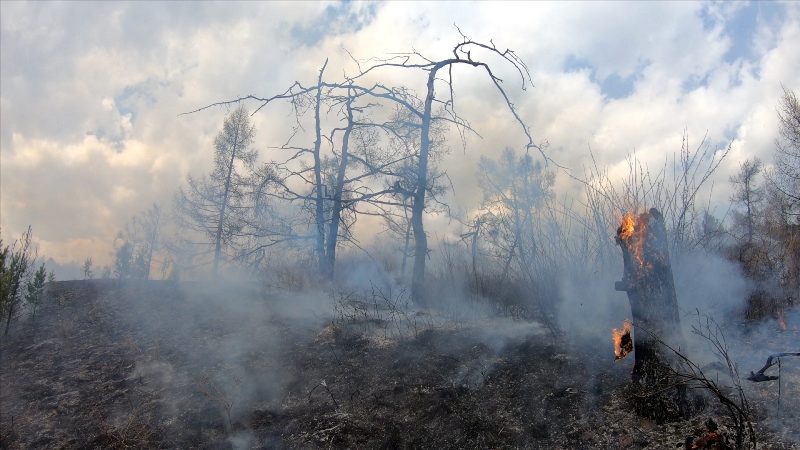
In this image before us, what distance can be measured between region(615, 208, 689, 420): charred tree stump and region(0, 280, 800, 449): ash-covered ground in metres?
0.24

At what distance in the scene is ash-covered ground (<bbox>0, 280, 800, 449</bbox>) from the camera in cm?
471

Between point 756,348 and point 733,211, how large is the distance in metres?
24.9

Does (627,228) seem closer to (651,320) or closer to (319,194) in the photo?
(651,320)

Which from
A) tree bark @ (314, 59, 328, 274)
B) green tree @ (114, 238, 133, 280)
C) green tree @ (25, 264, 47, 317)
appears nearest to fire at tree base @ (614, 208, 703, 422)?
tree bark @ (314, 59, 328, 274)

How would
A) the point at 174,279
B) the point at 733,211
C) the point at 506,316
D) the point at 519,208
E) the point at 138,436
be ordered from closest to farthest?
the point at 138,436, the point at 506,316, the point at 174,279, the point at 519,208, the point at 733,211

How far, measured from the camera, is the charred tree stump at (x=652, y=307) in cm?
453

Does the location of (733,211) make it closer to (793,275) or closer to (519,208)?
(519,208)

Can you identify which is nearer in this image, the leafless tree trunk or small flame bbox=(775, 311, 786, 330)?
small flame bbox=(775, 311, 786, 330)

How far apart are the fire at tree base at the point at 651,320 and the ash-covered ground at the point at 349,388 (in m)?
0.17

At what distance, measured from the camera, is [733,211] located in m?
25.6

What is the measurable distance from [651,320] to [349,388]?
3.82 metres

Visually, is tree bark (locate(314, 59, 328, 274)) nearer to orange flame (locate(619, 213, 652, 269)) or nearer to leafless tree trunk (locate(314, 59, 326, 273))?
leafless tree trunk (locate(314, 59, 326, 273))

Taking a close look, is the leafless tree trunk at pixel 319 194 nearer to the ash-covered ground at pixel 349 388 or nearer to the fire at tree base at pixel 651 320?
the ash-covered ground at pixel 349 388

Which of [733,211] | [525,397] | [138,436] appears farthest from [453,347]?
[733,211]
